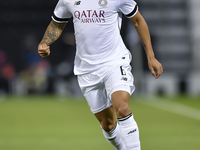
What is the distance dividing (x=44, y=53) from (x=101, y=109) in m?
0.87

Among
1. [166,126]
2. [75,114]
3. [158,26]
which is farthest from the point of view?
[158,26]

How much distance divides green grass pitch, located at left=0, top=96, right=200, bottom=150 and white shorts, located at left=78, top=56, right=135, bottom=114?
1.70 meters

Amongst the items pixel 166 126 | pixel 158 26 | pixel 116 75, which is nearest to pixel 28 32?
pixel 158 26

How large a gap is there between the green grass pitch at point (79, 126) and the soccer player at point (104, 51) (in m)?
1.75

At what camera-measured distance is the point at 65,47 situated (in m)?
20.0

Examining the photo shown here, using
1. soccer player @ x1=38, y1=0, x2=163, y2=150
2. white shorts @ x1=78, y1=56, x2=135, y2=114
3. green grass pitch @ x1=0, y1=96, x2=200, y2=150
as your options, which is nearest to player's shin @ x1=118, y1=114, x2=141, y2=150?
soccer player @ x1=38, y1=0, x2=163, y2=150

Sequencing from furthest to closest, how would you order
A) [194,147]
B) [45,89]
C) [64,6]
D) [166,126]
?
[45,89] → [166,126] → [194,147] → [64,6]

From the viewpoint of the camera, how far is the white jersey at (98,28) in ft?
18.0

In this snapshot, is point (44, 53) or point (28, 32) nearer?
point (44, 53)

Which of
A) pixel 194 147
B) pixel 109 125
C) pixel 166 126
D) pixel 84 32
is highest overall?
pixel 84 32

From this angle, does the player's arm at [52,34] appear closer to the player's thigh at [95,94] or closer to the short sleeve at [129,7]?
the player's thigh at [95,94]

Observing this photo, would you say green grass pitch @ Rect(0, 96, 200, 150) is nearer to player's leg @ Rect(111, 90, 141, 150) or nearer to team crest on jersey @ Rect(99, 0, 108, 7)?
player's leg @ Rect(111, 90, 141, 150)

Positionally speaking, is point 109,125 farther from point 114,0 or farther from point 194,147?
point 194,147

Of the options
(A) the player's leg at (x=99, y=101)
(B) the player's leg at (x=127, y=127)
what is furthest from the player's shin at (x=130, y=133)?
(A) the player's leg at (x=99, y=101)
